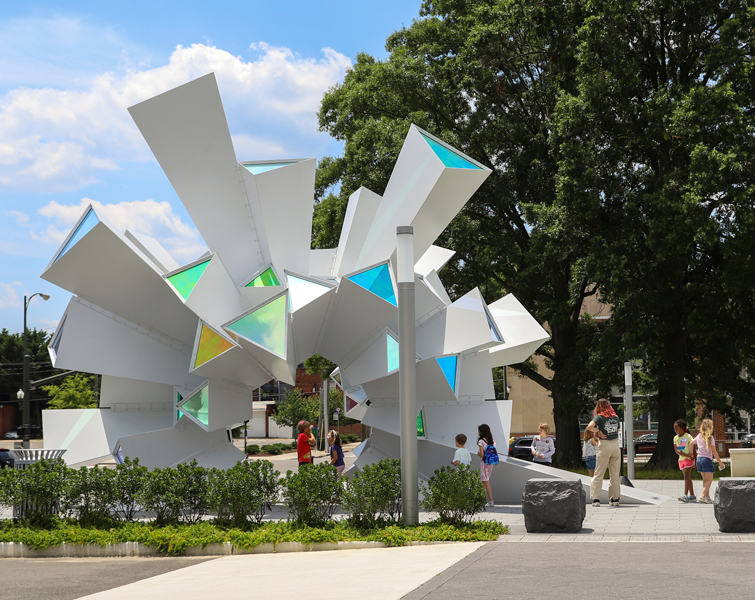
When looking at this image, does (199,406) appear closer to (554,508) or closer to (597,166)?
(554,508)

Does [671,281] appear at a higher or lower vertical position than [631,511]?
higher

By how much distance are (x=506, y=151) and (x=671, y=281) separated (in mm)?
6807

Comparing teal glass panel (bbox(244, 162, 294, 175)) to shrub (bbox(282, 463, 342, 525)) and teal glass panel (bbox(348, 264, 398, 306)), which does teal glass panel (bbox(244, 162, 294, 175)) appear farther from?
shrub (bbox(282, 463, 342, 525))

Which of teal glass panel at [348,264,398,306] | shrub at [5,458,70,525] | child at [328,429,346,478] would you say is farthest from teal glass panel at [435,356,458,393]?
shrub at [5,458,70,525]

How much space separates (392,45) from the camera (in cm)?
2917

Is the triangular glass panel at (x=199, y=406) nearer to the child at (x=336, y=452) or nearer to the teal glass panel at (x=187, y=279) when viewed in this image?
the teal glass panel at (x=187, y=279)

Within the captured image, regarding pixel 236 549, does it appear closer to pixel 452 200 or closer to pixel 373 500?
pixel 373 500

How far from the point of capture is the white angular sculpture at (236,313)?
12.6m

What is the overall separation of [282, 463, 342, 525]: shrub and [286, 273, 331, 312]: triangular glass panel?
2835 mm

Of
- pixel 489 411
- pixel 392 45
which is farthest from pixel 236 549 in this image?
pixel 392 45

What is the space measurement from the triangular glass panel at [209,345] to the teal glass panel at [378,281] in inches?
89.8

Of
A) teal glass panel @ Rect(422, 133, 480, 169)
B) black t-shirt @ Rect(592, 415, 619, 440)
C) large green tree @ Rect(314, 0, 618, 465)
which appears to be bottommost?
black t-shirt @ Rect(592, 415, 619, 440)

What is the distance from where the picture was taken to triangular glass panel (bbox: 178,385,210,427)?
12.8 meters

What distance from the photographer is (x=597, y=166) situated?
72.3ft
